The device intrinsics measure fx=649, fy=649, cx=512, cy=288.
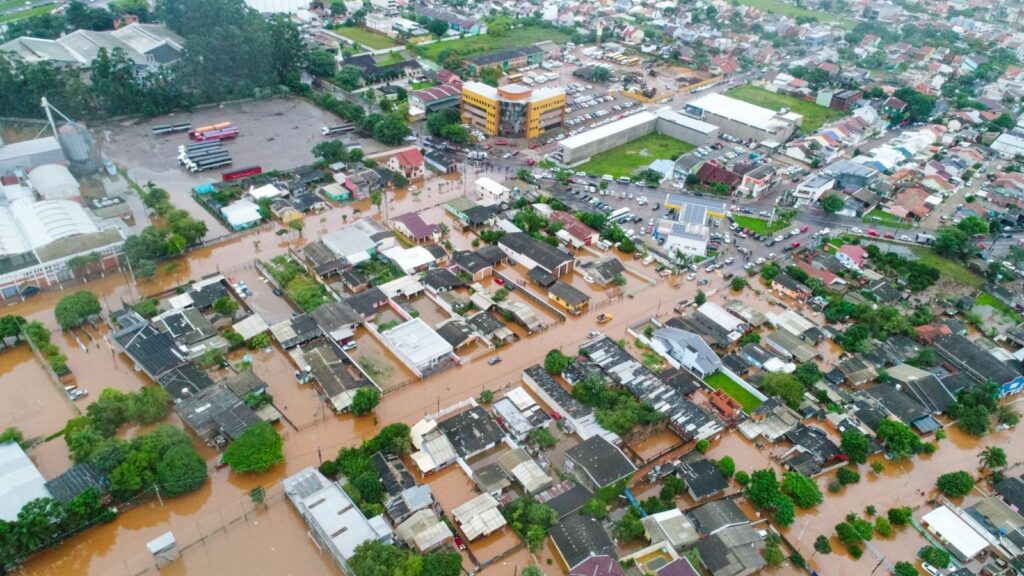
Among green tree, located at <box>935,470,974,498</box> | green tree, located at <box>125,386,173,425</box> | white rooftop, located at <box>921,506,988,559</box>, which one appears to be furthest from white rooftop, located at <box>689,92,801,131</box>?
green tree, located at <box>125,386,173,425</box>

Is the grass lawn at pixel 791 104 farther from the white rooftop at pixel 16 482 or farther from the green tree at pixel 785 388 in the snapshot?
the white rooftop at pixel 16 482

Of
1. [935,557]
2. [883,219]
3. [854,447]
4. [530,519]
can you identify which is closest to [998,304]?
[883,219]

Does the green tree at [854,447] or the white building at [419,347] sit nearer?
the green tree at [854,447]

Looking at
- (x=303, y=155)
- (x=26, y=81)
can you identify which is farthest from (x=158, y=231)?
(x=26, y=81)

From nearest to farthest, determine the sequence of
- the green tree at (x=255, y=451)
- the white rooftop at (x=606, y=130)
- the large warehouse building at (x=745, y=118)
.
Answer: the green tree at (x=255, y=451), the white rooftop at (x=606, y=130), the large warehouse building at (x=745, y=118)

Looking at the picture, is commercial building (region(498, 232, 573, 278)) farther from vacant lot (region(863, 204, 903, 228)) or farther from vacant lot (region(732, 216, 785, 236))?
vacant lot (region(863, 204, 903, 228))

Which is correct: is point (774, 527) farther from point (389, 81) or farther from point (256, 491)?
point (389, 81)

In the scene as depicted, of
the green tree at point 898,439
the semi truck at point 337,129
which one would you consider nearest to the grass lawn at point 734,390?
the green tree at point 898,439
